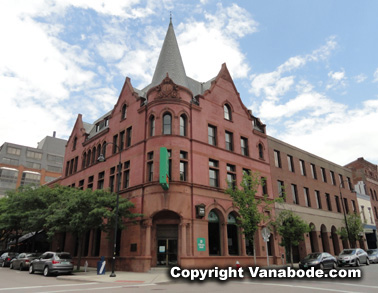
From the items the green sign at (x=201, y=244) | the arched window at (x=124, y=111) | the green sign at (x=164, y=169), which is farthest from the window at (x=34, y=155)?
the green sign at (x=201, y=244)

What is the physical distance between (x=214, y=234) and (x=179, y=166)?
22.8 feet

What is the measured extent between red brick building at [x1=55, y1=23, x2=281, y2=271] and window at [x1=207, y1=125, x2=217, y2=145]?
0.35 ft

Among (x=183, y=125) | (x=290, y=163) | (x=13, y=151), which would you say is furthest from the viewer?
(x=13, y=151)

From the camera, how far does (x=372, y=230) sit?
49.5 m

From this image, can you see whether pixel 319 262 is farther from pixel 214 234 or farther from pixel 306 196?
pixel 306 196

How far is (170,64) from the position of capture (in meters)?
30.2

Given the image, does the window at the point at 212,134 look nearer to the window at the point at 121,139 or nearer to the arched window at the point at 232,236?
the arched window at the point at 232,236

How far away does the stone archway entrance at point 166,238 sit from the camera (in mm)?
23891

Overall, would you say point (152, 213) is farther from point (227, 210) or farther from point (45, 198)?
point (45, 198)

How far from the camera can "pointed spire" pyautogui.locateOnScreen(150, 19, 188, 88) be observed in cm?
2936

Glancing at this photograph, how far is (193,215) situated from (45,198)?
17.5 metres

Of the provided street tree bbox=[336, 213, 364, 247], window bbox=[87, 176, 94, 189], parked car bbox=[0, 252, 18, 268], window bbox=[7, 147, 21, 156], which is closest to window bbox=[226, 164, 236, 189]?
window bbox=[87, 176, 94, 189]

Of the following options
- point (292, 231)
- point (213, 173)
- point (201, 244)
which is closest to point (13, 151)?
point (213, 173)

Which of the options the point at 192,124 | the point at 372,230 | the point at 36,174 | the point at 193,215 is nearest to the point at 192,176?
the point at 193,215
